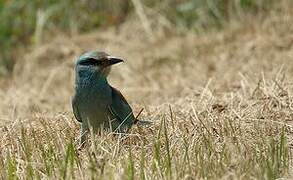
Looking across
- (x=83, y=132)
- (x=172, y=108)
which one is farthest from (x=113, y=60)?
(x=172, y=108)

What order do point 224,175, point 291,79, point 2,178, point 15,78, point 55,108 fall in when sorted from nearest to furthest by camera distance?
point 224,175
point 2,178
point 291,79
point 55,108
point 15,78

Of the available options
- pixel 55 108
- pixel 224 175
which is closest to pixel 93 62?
pixel 224 175

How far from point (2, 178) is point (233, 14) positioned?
652 centimetres

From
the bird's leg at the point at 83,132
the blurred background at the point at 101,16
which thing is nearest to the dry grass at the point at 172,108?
the bird's leg at the point at 83,132

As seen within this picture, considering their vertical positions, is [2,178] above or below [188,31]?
below

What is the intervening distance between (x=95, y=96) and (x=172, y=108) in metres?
1.37

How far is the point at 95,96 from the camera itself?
5.57 meters

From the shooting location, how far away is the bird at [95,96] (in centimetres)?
556

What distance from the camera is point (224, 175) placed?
426 centimetres

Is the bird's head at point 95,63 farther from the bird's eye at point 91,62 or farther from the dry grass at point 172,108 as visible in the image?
the dry grass at point 172,108

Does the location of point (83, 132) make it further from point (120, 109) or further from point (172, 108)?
point (172, 108)

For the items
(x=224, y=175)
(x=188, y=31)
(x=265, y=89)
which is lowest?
(x=224, y=175)

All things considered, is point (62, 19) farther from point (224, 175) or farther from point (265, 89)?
point (224, 175)

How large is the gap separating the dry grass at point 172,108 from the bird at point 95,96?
16 cm
